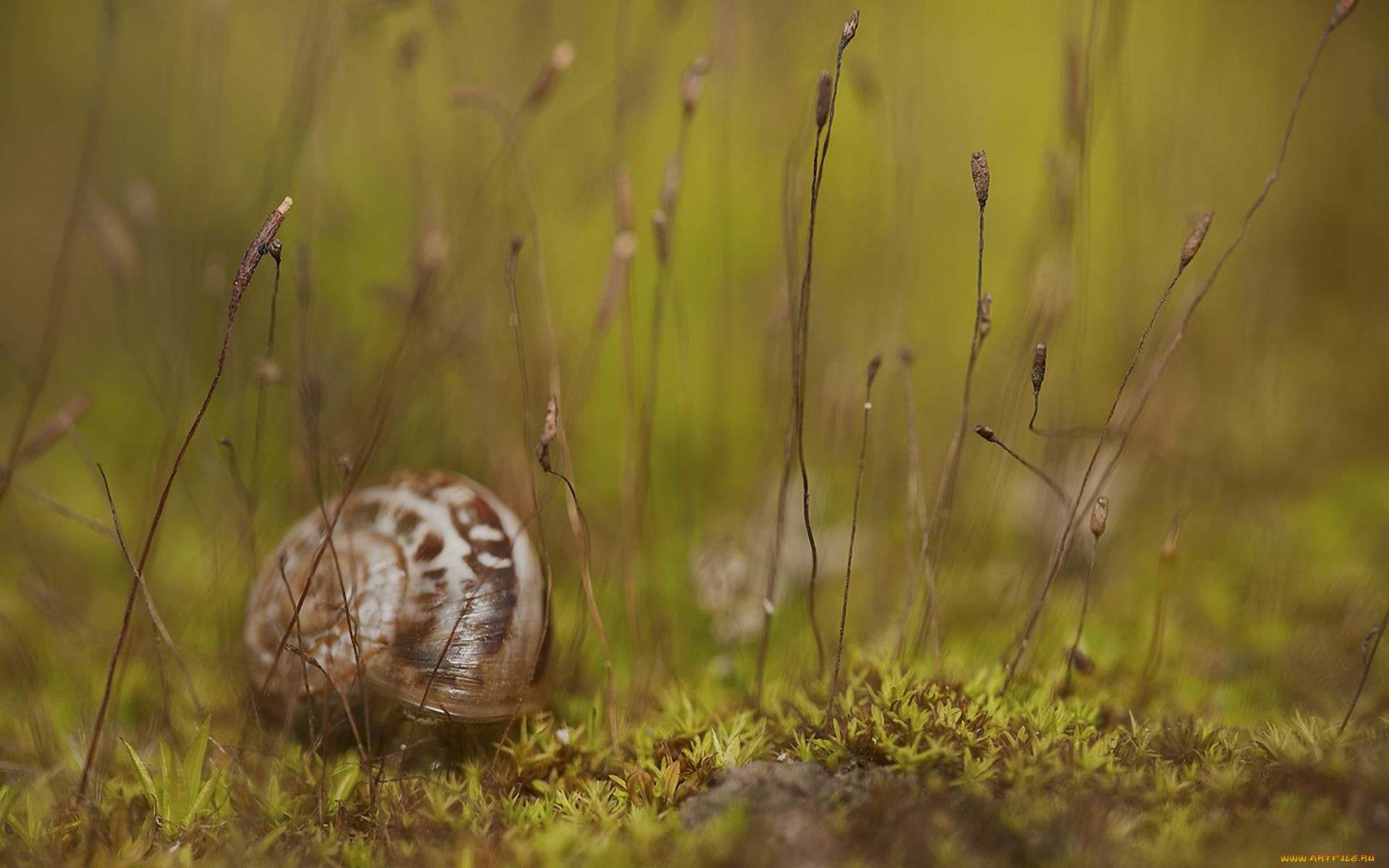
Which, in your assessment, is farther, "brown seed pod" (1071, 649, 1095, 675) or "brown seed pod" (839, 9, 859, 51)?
"brown seed pod" (1071, 649, 1095, 675)

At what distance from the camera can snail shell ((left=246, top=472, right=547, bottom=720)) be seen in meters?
1.64

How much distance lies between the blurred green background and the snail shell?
24cm

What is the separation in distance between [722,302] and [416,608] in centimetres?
172

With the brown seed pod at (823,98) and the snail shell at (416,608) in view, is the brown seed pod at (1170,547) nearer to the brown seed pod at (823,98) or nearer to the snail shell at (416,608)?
the brown seed pod at (823,98)

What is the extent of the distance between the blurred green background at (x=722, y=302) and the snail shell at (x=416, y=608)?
24 cm

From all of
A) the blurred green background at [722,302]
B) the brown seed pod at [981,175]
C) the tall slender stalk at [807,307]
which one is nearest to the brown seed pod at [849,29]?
the tall slender stalk at [807,307]

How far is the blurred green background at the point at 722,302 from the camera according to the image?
2121 mm

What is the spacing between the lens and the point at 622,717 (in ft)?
5.93

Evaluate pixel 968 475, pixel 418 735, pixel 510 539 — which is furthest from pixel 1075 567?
pixel 418 735

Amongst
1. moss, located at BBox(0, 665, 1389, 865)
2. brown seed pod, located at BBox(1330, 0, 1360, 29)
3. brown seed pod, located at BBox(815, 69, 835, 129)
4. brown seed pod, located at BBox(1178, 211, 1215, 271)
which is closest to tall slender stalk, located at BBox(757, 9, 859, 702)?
brown seed pod, located at BBox(815, 69, 835, 129)

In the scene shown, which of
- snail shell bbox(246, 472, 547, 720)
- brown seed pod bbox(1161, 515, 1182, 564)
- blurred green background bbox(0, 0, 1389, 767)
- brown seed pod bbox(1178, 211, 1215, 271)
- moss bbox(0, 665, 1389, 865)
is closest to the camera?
moss bbox(0, 665, 1389, 865)

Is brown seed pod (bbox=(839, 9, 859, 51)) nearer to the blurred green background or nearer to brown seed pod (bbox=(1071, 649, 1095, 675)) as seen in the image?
the blurred green background

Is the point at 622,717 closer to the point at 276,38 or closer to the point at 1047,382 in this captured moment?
the point at 1047,382

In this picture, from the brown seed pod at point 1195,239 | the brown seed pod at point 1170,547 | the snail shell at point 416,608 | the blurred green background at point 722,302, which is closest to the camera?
the brown seed pod at point 1195,239
